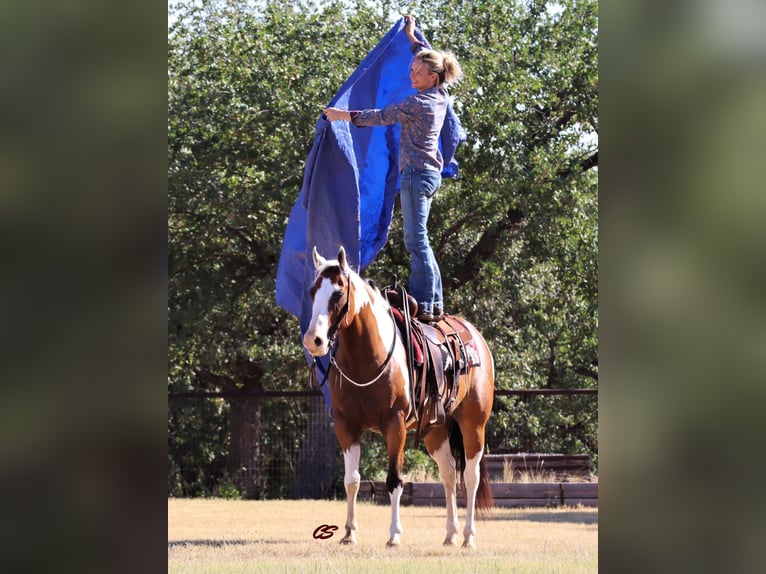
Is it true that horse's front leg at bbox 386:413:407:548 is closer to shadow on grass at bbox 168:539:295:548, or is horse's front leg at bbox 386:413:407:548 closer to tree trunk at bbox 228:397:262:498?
shadow on grass at bbox 168:539:295:548

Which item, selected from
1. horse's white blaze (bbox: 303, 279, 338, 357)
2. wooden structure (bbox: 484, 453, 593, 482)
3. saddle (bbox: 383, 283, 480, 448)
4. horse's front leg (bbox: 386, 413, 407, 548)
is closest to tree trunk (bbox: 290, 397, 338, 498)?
wooden structure (bbox: 484, 453, 593, 482)

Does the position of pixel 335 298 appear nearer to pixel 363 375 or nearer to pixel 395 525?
pixel 363 375

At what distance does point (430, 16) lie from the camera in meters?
19.3

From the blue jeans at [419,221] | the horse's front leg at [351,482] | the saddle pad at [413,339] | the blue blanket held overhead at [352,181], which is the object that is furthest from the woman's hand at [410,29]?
the horse's front leg at [351,482]

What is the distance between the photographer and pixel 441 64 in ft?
24.0

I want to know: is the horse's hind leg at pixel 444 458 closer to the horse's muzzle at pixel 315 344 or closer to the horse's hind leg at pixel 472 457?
the horse's hind leg at pixel 472 457

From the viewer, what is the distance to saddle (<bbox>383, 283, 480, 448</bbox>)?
727 cm

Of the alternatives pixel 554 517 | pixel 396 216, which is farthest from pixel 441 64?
pixel 396 216

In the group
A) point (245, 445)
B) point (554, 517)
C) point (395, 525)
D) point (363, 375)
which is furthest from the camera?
point (245, 445)

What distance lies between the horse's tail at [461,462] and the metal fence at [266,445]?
22.2 feet

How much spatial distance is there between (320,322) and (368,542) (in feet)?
7.04
